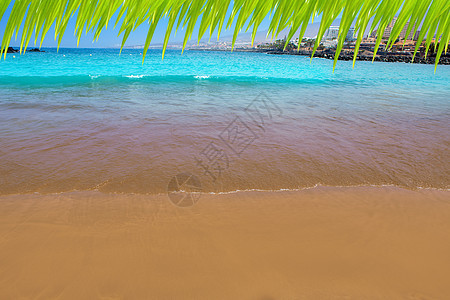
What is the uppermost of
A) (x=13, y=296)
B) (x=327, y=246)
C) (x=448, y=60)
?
(x=448, y=60)

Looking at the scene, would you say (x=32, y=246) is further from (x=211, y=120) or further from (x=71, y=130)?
(x=211, y=120)

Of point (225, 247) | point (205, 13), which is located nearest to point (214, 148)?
point (225, 247)

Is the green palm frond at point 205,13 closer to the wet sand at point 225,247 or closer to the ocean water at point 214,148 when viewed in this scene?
the wet sand at point 225,247

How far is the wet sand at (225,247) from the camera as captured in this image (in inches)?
88.8

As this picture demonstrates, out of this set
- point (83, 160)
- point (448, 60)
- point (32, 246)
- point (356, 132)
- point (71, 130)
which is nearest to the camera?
point (32, 246)

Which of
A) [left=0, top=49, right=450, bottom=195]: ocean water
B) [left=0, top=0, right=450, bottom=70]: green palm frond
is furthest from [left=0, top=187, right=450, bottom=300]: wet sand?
[left=0, top=0, right=450, bottom=70]: green palm frond

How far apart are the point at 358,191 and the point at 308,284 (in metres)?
2.05

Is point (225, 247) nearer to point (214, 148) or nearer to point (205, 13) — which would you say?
point (205, 13)

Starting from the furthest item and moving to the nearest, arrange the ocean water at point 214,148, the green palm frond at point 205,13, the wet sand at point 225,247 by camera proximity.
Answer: the ocean water at point 214,148
the wet sand at point 225,247
the green palm frond at point 205,13

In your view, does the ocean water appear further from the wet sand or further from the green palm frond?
the green palm frond

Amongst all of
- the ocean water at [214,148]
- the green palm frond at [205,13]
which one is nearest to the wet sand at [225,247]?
the ocean water at [214,148]

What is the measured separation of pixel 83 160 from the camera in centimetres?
469

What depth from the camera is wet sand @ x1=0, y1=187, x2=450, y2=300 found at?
2.26 metres

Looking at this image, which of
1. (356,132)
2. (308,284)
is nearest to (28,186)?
(308,284)
